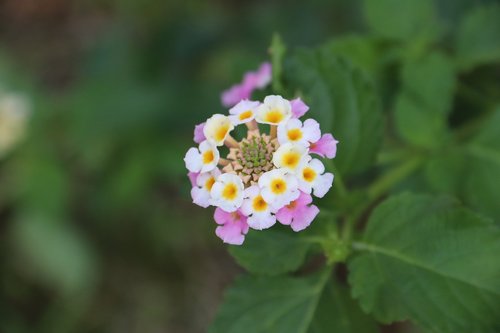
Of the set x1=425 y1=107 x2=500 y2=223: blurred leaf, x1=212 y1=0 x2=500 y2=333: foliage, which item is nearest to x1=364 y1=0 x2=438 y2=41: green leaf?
x1=212 y1=0 x2=500 y2=333: foliage

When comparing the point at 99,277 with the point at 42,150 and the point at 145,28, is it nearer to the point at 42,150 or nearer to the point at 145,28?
the point at 42,150

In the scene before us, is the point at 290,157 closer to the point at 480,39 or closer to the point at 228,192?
the point at 228,192

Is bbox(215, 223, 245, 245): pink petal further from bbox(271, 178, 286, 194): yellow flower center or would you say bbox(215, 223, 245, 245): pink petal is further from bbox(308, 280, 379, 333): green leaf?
bbox(308, 280, 379, 333): green leaf

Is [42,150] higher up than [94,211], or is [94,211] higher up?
[42,150]

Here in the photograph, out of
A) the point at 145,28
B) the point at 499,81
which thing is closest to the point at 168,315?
the point at 145,28

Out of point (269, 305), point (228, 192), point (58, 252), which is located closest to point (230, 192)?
point (228, 192)

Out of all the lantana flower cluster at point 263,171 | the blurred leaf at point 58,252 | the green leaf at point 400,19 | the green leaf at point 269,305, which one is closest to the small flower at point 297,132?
the lantana flower cluster at point 263,171

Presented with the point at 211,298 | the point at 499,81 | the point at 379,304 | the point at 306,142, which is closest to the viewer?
the point at 306,142
